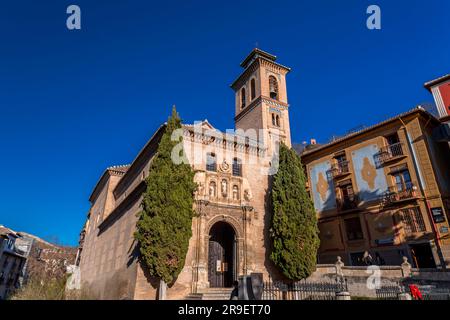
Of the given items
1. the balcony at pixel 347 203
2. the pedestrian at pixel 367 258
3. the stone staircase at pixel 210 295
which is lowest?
the stone staircase at pixel 210 295

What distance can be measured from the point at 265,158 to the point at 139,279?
1185 cm

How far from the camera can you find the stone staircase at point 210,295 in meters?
13.7

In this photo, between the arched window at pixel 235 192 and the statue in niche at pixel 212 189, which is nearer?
the statue in niche at pixel 212 189

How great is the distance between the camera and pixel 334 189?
2334 cm

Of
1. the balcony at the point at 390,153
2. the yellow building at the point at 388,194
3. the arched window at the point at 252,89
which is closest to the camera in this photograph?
the yellow building at the point at 388,194

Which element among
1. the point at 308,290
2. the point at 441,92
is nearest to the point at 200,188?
the point at 308,290

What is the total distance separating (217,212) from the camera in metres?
17.4

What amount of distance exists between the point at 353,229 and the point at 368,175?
13.8 ft

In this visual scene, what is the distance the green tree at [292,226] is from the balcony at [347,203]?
216 inches

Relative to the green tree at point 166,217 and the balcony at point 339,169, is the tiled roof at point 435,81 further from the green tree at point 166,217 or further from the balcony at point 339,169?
the green tree at point 166,217

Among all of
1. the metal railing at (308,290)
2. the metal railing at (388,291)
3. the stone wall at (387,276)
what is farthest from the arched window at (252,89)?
the metal railing at (388,291)

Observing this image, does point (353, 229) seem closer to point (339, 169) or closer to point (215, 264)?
point (339, 169)

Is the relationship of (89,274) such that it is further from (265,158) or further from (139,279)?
(265,158)

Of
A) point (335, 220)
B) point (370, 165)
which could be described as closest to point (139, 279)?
point (335, 220)
